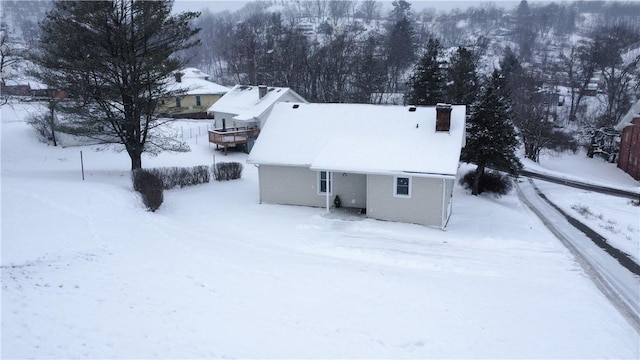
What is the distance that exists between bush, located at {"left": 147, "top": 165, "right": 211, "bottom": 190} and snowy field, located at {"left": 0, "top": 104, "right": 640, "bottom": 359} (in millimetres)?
3049

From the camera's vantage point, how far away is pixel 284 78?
196ft

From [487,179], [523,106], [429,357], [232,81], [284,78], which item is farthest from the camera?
[232,81]

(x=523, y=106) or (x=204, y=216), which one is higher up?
(x=523, y=106)

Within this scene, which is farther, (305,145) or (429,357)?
(305,145)

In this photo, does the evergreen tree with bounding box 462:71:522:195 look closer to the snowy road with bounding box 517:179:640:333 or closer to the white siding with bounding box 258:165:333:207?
the snowy road with bounding box 517:179:640:333

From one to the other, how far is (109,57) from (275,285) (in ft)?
→ 49.6

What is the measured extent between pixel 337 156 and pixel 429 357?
1173 cm

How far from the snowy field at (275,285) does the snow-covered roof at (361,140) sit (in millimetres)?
2448

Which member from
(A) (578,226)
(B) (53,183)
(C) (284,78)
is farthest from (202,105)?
(A) (578,226)

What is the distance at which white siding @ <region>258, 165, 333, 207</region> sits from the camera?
837 inches

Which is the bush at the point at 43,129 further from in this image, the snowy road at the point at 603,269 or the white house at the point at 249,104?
the snowy road at the point at 603,269

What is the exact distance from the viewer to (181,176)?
23984mm

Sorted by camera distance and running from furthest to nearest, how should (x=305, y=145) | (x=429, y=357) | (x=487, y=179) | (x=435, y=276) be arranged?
(x=487, y=179), (x=305, y=145), (x=435, y=276), (x=429, y=357)

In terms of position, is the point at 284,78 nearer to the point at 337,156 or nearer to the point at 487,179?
the point at 487,179
